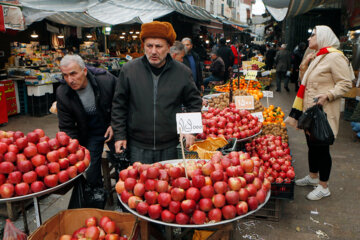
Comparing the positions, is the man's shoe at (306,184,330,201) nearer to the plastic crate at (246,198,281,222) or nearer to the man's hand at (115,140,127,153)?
the plastic crate at (246,198,281,222)

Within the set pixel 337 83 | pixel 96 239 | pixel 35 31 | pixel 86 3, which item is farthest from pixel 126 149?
pixel 35 31

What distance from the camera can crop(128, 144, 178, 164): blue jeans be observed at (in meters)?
2.89

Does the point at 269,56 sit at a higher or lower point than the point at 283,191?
higher

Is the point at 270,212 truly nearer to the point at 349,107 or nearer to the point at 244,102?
the point at 244,102

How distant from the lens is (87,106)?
3.33 m

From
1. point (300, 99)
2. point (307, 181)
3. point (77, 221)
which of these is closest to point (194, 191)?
point (77, 221)

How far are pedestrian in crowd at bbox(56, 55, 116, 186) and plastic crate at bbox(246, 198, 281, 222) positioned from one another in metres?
1.95

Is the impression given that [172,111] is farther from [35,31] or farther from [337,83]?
[35,31]

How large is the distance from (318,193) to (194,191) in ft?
9.21

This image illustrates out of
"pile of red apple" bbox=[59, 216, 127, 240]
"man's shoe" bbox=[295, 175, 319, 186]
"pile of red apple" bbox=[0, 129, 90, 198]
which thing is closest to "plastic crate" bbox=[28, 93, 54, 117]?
"pile of red apple" bbox=[0, 129, 90, 198]

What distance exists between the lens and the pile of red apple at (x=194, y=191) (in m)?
1.92

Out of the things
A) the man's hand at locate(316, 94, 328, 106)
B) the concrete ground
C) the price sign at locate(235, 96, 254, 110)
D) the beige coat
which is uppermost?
the beige coat

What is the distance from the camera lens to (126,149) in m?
2.89

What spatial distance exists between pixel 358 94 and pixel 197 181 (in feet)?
23.0
